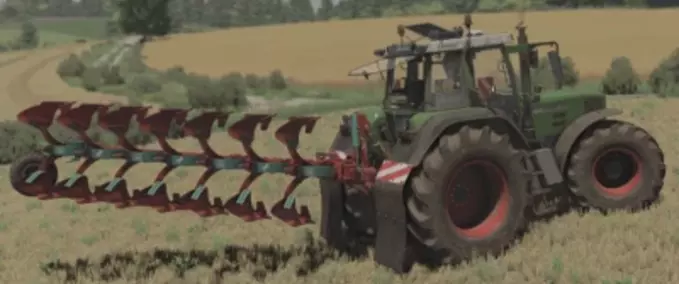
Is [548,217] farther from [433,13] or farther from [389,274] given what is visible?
[433,13]

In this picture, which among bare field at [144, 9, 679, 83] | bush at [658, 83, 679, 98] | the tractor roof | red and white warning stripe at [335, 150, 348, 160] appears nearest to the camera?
red and white warning stripe at [335, 150, 348, 160]

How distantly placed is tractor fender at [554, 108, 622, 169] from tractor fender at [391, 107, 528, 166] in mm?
1202

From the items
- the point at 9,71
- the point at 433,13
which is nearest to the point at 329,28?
the point at 433,13

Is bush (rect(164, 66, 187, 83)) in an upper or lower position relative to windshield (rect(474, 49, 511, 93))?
lower

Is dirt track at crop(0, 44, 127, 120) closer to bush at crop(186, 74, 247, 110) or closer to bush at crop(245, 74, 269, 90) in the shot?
bush at crop(245, 74, 269, 90)

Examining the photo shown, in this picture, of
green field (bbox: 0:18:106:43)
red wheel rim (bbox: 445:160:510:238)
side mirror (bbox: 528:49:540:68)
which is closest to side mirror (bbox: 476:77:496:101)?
side mirror (bbox: 528:49:540:68)

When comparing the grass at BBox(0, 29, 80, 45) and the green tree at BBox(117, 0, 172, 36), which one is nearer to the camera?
the green tree at BBox(117, 0, 172, 36)

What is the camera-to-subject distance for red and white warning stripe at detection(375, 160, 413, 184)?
22.2 ft

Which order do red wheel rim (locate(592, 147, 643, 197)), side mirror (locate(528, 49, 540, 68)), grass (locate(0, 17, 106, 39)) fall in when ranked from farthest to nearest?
A: grass (locate(0, 17, 106, 39)) → red wheel rim (locate(592, 147, 643, 197)) → side mirror (locate(528, 49, 540, 68))

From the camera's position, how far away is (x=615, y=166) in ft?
29.2

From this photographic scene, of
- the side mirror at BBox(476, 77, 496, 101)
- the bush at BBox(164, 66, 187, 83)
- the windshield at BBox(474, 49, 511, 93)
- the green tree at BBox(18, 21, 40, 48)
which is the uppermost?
the green tree at BBox(18, 21, 40, 48)

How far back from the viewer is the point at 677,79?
1208 inches

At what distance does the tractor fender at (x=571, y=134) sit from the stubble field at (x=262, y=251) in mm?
711

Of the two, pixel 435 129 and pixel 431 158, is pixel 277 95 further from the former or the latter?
pixel 431 158
